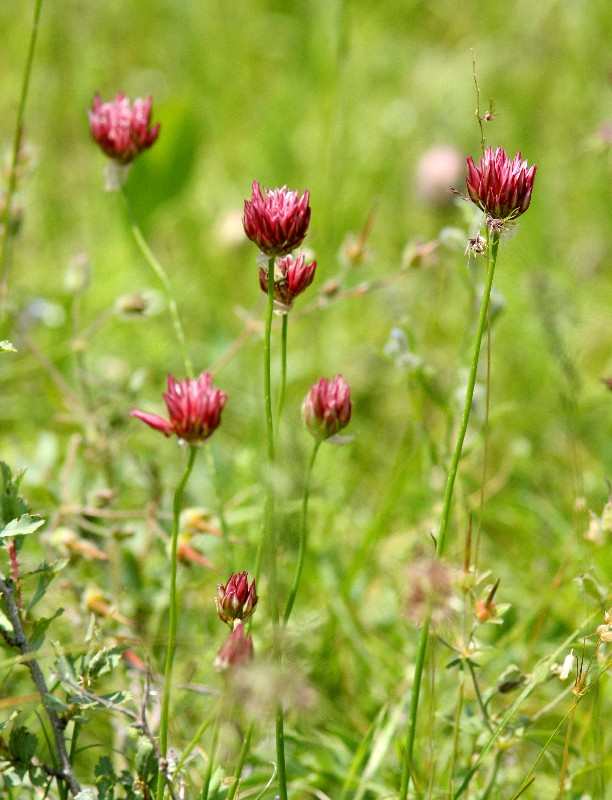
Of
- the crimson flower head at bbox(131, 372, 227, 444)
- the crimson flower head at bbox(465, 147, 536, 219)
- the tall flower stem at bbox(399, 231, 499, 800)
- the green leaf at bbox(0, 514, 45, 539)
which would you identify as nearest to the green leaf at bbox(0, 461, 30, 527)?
the green leaf at bbox(0, 514, 45, 539)

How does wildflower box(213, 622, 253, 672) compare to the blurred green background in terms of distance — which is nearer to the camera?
wildflower box(213, 622, 253, 672)

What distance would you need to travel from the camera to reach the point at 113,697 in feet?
3.44

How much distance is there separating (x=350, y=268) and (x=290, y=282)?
699 millimetres

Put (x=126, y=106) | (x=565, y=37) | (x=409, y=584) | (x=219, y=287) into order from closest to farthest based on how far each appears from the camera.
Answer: (x=409, y=584) → (x=126, y=106) → (x=219, y=287) → (x=565, y=37)

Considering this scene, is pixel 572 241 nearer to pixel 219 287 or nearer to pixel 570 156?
pixel 570 156

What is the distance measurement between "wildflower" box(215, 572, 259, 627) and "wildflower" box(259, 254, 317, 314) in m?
0.27

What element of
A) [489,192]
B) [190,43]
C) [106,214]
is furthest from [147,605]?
[190,43]

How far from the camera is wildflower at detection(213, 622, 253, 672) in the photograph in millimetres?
863

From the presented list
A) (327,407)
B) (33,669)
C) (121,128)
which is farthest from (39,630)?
(121,128)

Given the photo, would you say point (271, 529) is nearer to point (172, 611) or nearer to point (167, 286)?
point (172, 611)

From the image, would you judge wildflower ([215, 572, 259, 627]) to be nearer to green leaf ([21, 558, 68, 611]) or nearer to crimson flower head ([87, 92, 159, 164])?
green leaf ([21, 558, 68, 611])

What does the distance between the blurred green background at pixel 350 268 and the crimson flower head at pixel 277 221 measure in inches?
19.2

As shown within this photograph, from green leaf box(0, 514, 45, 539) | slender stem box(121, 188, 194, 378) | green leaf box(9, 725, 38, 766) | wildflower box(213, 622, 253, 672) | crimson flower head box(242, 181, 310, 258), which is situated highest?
crimson flower head box(242, 181, 310, 258)

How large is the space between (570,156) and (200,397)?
100 inches
